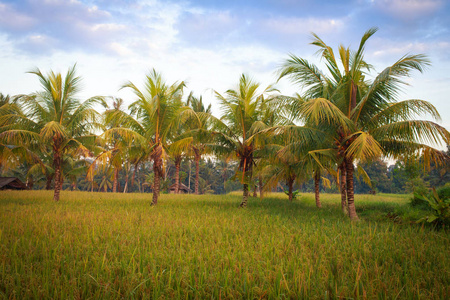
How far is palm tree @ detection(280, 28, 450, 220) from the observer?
278 inches

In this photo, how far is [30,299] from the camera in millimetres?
2924

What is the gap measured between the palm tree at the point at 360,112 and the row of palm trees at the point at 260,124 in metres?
0.03

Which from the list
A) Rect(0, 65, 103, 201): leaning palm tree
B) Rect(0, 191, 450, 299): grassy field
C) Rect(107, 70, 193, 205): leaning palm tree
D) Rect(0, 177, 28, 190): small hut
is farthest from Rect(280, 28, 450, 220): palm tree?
Rect(0, 177, 28, 190): small hut

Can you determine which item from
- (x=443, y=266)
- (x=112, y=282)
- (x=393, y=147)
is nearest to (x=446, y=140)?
(x=393, y=147)

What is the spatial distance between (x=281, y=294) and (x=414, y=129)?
6874 mm

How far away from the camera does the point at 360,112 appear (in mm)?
8641

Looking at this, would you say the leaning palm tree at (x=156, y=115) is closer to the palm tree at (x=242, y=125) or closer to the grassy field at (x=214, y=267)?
the palm tree at (x=242, y=125)

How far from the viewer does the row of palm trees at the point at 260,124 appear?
783 centimetres

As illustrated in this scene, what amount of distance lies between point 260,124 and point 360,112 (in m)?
3.78

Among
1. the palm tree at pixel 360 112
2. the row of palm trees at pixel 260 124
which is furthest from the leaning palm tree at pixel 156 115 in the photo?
the palm tree at pixel 360 112

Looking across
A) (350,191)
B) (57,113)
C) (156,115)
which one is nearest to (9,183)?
(57,113)

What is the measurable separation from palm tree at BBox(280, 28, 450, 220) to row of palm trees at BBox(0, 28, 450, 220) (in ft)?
0.10

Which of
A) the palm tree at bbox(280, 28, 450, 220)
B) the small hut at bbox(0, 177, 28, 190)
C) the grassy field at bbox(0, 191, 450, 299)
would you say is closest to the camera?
the grassy field at bbox(0, 191, 450, 299)

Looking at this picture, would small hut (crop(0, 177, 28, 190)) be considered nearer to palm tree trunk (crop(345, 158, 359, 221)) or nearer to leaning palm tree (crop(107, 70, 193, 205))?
leaning palm tree (crop(107, 70, 193, 205))
